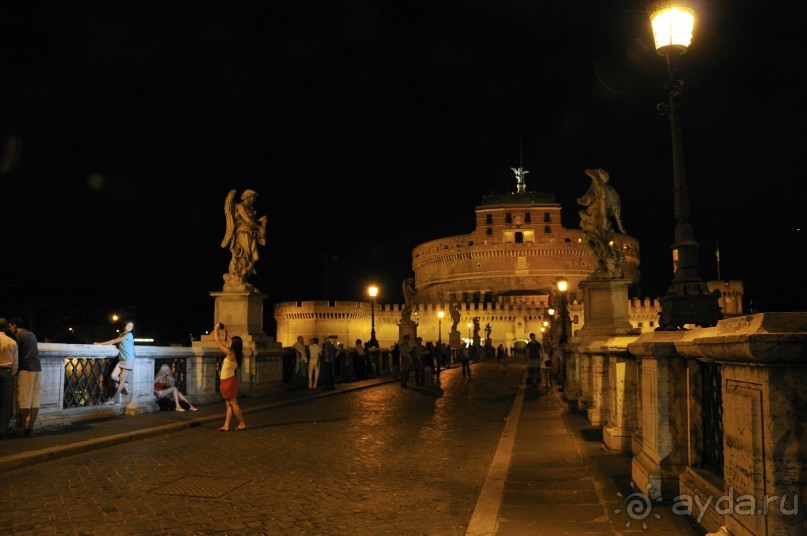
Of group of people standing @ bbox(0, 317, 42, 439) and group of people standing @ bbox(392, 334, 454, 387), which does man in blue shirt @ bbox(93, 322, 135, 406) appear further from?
group of people standing @ bbox(392, 334, 454, 387)

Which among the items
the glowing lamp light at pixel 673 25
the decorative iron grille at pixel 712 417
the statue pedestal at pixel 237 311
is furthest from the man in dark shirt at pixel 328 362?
the decorative iron grille at pixel 712 417

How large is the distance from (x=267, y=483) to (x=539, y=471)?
2648mm

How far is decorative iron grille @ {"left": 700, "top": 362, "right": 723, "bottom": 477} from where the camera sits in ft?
13.5

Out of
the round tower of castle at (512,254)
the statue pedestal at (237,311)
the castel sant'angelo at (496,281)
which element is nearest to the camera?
the statue pedestal at (237,311)

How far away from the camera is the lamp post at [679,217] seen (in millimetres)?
6945

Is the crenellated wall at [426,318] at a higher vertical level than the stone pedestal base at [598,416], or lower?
higher

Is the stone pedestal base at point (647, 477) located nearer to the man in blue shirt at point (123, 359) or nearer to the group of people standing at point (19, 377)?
the group of people standing at point (19, 377)

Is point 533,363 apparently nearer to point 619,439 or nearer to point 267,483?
point 619,439

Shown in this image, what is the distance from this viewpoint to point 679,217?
7578 mm

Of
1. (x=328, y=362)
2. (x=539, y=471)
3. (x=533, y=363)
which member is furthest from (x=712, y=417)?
(x=533, y=363)

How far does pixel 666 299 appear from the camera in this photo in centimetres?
706

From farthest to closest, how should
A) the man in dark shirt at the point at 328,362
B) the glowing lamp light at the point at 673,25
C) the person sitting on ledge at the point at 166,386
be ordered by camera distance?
the man in dark shirt at the point at 328,362 → the person sitting on ledge at the point at 166,386 → the glowing lamp light at the point at 673,25

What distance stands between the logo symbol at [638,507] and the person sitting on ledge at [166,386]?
9364 mm

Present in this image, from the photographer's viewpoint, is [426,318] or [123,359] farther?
[426,318]
